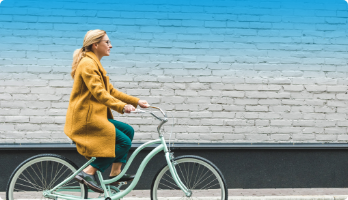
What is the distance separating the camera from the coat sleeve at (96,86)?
2963 millimetres

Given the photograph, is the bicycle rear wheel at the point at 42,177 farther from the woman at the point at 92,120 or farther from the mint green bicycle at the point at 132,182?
the woman at the point at 92,120

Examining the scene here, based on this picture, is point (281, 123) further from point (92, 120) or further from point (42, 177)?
point (42, 177)

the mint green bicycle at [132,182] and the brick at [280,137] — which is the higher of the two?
the brick at [280,137]

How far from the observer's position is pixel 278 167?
15.5ft

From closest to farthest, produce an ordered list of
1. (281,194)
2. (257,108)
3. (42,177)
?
1. (42,177)
2. (281,194)
3. (257,108)

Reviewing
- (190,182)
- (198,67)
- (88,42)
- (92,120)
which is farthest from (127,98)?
(198,67)

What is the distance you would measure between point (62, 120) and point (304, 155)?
332 cm

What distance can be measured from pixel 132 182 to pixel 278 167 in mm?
2322

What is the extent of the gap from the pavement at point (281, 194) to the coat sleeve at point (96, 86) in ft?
5.42

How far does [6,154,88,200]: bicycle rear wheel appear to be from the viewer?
327 centimetres

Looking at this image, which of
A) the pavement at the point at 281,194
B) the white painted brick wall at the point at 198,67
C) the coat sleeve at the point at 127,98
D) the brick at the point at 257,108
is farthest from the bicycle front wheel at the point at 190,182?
the brick at the point at 257,108

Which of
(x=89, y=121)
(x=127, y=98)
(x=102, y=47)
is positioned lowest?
(x=89, y=121)

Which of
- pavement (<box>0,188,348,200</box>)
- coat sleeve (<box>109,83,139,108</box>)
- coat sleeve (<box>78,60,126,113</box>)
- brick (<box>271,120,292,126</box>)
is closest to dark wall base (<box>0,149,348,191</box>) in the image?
pavement (<box>0,188,348,200</box>)

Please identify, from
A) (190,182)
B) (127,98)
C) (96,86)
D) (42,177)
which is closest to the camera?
(96,86)
